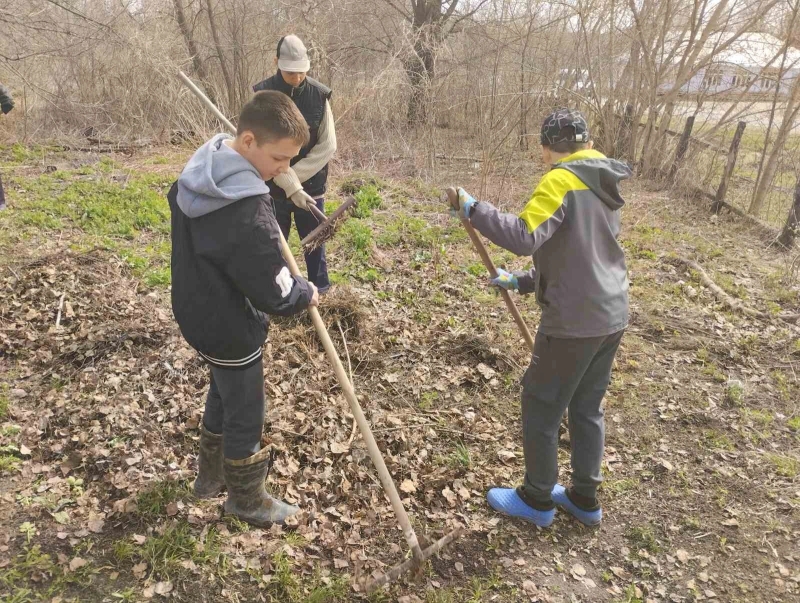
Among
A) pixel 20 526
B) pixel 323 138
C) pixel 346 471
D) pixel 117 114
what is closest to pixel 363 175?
pixel 323 138

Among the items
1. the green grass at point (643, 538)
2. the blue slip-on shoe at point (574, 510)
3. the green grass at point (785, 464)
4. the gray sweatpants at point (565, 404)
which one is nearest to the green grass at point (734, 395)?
the green grass at point (785, 464)

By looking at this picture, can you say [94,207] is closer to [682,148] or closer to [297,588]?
[297,588]

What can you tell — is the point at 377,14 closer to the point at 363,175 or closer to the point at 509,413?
the point at 363,175

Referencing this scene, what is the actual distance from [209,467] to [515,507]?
1.78 meters

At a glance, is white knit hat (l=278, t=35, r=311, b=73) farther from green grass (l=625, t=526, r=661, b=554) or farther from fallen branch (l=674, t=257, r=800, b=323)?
fallen branch (l=674, t=257, r=800, b=323)

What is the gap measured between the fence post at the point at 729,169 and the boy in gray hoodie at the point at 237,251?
837 cm

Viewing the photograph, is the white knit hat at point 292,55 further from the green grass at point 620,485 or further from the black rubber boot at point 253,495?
the green grass at point 620,485

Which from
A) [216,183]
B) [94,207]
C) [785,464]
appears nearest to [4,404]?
[216,183]

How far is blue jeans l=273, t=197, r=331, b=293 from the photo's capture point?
4473mm

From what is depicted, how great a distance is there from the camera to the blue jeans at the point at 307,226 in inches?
176

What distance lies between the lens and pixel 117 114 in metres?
11.3

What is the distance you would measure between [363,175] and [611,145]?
224 inches

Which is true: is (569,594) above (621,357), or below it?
below

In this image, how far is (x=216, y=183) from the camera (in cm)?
216
